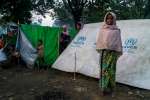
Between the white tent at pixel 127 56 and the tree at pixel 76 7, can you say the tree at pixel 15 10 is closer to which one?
the tree at pixel 76 7

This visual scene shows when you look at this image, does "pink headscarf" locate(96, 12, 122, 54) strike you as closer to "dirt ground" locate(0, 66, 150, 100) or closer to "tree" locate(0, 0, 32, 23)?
"dirt ground" locate(0, 66, 150, 100)

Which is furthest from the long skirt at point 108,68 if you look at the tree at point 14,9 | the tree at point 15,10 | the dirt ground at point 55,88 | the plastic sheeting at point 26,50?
the tree at point 14,9

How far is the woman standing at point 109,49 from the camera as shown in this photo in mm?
6562

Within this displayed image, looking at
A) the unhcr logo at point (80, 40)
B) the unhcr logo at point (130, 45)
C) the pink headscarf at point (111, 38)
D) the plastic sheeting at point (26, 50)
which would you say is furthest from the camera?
the plastic sheeting at point (26, 50)

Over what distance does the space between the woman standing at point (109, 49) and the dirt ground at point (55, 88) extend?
308 millimetres

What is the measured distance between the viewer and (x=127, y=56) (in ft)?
24.8

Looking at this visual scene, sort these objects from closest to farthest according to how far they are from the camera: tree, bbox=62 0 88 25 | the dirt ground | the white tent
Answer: the dirt ground, the white tent, tree, bbox=62 0 88 25

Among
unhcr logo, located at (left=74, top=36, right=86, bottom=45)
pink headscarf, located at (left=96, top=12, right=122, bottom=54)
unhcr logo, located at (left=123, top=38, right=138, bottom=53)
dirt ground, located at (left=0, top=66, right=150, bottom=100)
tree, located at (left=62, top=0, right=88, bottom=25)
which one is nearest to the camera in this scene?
pink headscarf, located at (left=96, top=12, right=122, bottom=54)

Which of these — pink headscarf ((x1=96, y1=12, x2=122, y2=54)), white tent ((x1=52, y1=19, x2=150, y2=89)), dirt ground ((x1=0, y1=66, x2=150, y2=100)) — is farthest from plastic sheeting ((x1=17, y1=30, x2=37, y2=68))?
pink headscarf ((x1=96, y1=12, x2=122, y2=54))

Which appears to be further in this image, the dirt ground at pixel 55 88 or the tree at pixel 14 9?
the tree at pixel 14 9

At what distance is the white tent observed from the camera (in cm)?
713

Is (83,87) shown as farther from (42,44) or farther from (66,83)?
(42,44)

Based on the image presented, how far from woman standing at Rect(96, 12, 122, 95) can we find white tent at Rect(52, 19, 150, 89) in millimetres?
725

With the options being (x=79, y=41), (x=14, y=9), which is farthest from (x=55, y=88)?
(x=14, y=9)
